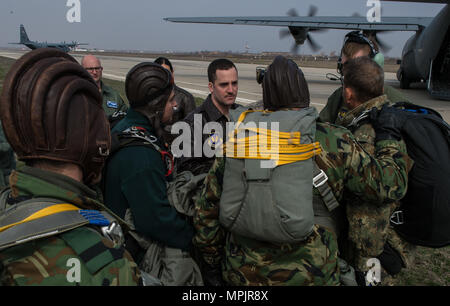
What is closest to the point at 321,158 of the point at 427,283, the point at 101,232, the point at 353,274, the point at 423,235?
the point at 353,274

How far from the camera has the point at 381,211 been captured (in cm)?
216

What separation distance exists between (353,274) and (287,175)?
964mm

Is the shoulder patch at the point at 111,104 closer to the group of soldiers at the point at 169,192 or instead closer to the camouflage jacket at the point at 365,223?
the group of soldiers at the point at 169,192

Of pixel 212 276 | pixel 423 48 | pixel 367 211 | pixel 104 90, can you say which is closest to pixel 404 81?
pixel 423 48

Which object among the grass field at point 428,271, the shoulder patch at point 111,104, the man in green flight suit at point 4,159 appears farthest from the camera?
the shoulder patch at point 111,104

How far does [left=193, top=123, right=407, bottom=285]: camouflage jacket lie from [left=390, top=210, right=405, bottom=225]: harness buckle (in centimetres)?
37

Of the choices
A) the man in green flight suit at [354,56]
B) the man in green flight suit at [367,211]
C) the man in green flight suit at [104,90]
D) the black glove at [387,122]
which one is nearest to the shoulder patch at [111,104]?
the man in green flight suit at [104,90]

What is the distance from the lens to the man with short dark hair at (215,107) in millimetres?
3221

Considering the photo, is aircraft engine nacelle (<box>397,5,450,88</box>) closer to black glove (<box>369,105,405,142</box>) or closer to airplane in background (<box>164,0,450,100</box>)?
airplane in background (<box>164,0,450,100</box>)

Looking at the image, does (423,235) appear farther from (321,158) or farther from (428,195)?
(321,158)

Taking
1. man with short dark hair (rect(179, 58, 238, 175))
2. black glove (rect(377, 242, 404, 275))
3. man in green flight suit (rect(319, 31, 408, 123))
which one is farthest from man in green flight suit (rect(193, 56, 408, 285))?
man in green flight suit (rect(319, 31, 408, 123))

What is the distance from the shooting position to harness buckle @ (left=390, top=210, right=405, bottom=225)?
2.32 meters

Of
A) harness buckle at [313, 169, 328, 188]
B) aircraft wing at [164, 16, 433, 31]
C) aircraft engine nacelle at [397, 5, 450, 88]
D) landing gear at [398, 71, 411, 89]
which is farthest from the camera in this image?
landing gear at [398, 71, 411, 89]

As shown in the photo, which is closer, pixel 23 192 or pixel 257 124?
pixel 23 192
